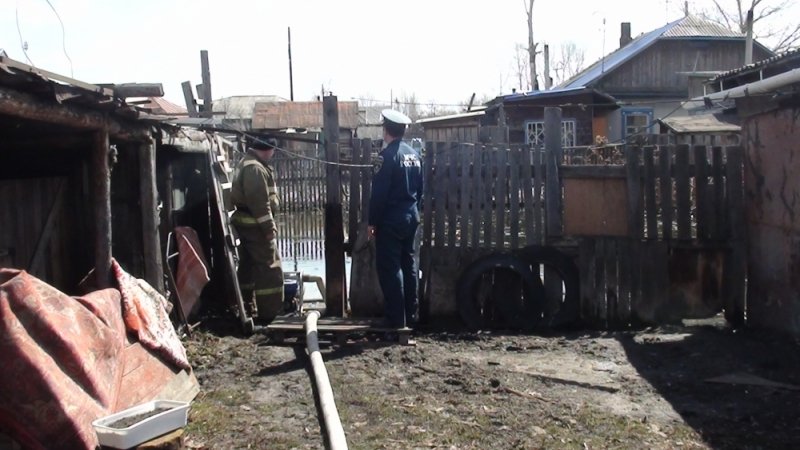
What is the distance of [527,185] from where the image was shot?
28.3ft

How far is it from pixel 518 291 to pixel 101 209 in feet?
14.3

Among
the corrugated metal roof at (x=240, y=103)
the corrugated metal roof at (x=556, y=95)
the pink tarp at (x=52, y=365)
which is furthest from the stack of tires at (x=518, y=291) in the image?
the corrugated metal roof at (x=240, y=103)

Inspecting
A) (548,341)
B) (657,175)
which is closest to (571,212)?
(657,175)

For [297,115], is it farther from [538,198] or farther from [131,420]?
[131,420]

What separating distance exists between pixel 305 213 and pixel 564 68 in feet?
180

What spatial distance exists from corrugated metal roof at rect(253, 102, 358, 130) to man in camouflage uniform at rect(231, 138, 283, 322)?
22.0 m

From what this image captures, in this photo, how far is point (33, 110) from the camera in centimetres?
491

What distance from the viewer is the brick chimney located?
125ft

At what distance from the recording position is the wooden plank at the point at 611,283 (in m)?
8.50

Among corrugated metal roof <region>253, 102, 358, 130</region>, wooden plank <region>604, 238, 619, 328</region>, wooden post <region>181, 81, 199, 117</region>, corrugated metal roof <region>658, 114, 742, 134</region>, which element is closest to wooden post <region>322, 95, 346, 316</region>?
wooden plank <region>604, 238, 619, 328</region>

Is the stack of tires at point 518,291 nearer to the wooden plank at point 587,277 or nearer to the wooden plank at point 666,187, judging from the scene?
the wooden plank at point 587,277

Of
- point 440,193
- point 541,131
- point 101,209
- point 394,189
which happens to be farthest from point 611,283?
point 541,131

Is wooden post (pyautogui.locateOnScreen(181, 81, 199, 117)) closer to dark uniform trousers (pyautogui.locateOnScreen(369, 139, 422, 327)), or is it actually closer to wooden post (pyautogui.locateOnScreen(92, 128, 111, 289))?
dark uniform trousers (pyautogui.locateOnScreen(369, 139, 422, 327))

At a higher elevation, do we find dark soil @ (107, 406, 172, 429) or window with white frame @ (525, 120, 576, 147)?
window with white frame @ (525, 120, 576, 147)
